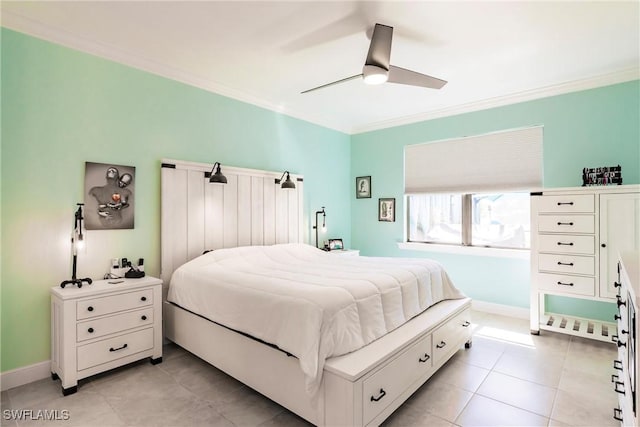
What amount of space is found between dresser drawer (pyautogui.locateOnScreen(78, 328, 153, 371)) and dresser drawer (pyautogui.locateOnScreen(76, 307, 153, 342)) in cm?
6

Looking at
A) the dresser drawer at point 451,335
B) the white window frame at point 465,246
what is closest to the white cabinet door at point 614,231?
the white window frame at point 465,246

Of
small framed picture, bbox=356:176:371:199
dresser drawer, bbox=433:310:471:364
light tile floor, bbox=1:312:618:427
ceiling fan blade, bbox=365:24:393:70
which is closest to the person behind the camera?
light tile floor, bbox=1:312:618:427

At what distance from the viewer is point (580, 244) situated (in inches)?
125

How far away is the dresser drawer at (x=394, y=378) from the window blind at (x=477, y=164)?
104 inches

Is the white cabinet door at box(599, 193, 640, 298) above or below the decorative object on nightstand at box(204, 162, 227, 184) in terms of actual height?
below

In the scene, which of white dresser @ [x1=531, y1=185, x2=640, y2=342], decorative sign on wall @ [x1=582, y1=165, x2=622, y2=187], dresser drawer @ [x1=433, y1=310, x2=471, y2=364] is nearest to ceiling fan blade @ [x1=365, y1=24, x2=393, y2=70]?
dresser drawer @ [x1=433, y1=310, x2=471, y2=364]

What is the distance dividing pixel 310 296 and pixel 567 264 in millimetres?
2876

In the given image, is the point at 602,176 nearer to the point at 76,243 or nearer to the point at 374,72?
the point at 374,72

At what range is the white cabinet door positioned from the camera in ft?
9.55

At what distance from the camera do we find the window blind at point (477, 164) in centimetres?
386

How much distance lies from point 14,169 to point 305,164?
3118 millimetres

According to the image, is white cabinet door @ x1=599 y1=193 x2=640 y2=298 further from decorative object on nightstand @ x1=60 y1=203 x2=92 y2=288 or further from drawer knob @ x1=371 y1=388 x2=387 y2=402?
decorative object on nightstand @ x1=60 y1=203 x2=92 y2=288

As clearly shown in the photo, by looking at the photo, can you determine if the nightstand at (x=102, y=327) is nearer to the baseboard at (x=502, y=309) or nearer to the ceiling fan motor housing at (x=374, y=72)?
the ceiling fan motor housing at (x=374, y=72)

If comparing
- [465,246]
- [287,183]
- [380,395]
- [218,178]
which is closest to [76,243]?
[218,178]
